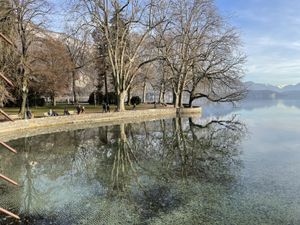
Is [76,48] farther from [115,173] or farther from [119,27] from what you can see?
[115,173]

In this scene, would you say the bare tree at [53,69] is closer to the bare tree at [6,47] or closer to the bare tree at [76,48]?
the bare tree at [76,48]

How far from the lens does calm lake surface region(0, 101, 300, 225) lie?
9766mm

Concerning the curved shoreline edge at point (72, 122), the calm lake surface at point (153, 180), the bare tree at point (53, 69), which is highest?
the bare tree at point (53, 69)

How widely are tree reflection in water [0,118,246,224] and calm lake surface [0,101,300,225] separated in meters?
0.03

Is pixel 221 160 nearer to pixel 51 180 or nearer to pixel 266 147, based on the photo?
pixel 266 147

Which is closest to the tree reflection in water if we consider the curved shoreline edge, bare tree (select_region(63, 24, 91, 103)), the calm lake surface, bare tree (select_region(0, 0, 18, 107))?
the calm lake surface

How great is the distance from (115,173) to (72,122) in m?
18.0

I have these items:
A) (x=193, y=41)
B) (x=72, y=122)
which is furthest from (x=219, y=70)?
(x=72, y=122)

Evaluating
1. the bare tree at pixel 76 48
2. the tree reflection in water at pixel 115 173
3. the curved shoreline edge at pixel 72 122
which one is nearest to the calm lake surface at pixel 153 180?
the tree reflection in water at pixel 115 173

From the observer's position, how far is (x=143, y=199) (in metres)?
11.1

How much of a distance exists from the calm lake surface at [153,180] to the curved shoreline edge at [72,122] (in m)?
2.33

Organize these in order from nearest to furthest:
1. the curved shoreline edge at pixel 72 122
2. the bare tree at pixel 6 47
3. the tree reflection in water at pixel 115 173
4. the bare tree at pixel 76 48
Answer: the tree reflection in water at pixel 115 173, the curved shoreline edge at pixel 72 122, the bare tree at pixel 6 47, the bare tree at pixel 76 48

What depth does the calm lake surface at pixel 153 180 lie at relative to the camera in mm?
9766

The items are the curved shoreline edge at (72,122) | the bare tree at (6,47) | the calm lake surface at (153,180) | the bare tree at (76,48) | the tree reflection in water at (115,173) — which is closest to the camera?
the calm lake surface at (153,180)
